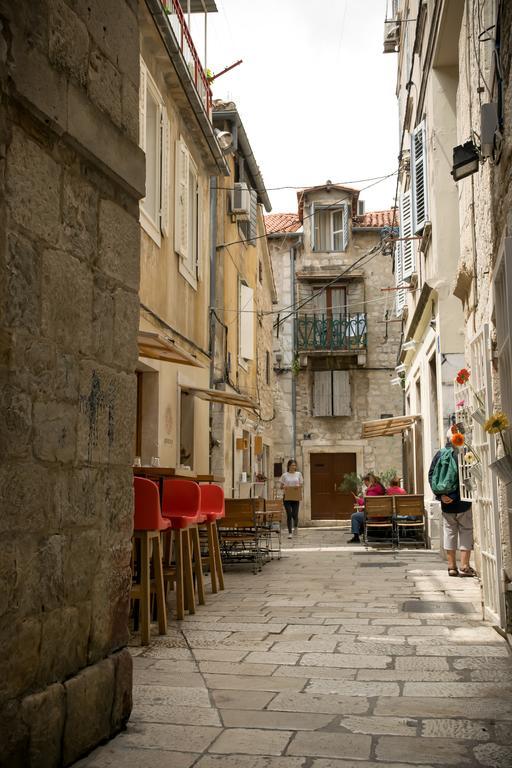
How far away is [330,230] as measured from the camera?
2603 centimetres

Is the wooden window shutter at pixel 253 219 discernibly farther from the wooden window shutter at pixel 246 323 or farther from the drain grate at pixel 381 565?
the drain grate at pixel 381 565

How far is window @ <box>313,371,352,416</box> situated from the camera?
24766mm

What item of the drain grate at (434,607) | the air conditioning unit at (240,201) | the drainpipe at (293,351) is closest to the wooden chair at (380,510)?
the drain grate at (434,607)

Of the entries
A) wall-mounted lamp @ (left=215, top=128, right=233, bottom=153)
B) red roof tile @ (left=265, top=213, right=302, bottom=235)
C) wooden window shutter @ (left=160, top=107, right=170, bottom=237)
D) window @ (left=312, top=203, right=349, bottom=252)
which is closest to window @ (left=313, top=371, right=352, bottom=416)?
window @ (left=312, top=203, right=349, bottom=252)

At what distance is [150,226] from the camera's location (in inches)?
369

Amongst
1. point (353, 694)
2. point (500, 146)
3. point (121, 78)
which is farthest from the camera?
point (500, 146)

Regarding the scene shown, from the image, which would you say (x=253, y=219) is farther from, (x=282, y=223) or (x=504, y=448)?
(x=504, y=448)

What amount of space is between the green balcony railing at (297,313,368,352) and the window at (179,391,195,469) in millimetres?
13021

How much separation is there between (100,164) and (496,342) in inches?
113

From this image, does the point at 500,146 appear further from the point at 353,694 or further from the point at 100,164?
the point at 353,694

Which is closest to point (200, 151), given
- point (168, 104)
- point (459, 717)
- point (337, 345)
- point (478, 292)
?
point (168, 104)

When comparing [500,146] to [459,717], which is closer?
[459,717]

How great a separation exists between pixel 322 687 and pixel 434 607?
115 inches

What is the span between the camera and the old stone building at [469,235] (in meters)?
4.84
